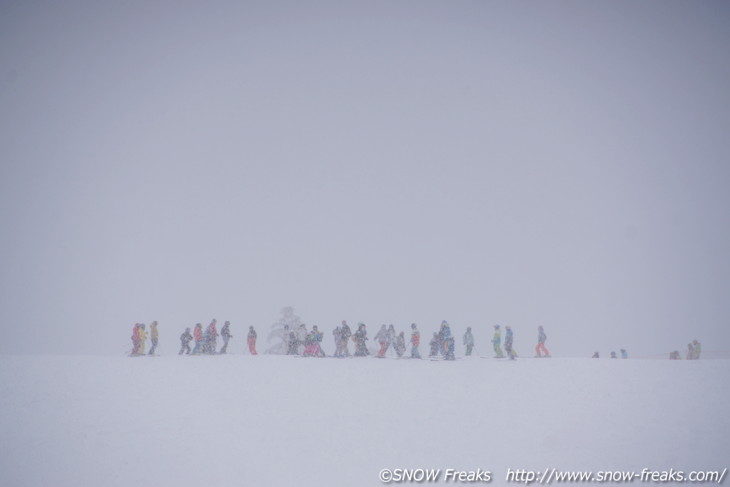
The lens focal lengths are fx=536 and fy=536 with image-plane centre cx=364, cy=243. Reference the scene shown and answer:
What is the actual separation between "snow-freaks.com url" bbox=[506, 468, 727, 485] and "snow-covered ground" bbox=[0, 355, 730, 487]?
31 cm

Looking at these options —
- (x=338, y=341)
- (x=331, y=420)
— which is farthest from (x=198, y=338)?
(x=331, y=420)

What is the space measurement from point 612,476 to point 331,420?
9784 millimetres

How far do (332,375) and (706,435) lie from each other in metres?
15.0

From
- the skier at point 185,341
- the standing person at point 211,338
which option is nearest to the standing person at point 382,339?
the standing person at point 211,338

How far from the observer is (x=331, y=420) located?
2041cm

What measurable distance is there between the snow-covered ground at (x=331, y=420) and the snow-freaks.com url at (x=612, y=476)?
31 cm

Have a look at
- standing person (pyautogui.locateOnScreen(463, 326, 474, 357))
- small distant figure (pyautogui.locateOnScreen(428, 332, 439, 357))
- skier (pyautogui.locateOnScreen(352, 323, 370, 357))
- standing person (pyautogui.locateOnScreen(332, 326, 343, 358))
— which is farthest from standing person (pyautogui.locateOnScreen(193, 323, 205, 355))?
standing person (pyautogui.locateOnScreen(463, 326, 474, 357))

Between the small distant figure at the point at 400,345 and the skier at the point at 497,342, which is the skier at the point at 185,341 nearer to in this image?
the small distant figure at the point at 400,345

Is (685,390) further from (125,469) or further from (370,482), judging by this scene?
(125,469)

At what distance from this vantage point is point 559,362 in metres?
27.7

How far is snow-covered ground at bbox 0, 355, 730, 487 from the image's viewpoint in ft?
57.5

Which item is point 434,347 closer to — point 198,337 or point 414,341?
point 414,341

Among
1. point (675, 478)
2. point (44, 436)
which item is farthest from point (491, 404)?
point (44, 436)

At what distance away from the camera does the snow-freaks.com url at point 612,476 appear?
17.0 metres
